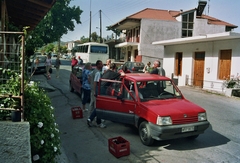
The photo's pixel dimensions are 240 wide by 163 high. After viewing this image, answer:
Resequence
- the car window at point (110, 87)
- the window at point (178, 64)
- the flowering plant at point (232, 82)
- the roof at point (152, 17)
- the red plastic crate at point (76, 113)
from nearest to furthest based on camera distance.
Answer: the car window at point (110, 87) → the red plastic crate at point (76, 113) → the flowering plant at point (232, 82) → the window at point (178, 64) → the roof at point (152, 17)

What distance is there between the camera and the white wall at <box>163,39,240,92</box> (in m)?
14.2

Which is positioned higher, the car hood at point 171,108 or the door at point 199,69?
the door at point 199,69

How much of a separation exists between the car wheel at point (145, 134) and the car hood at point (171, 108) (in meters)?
0.43

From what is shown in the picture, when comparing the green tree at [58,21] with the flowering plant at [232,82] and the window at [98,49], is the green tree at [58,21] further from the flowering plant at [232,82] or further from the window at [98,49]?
the flowering plant at [232,82]

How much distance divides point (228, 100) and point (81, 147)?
9.34 meters

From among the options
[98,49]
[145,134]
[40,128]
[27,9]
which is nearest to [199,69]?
[27,9]

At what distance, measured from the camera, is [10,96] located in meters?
3.33

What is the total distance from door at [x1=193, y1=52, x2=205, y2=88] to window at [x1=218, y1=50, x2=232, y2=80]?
5.64 feet

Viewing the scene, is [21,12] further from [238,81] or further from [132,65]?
[132,65]

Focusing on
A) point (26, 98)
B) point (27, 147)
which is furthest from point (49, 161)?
point (26, 98)

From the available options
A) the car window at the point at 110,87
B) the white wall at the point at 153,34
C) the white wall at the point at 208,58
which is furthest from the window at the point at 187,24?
the car window at the point at 110,87

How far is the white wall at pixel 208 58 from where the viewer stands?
14188 millimetres

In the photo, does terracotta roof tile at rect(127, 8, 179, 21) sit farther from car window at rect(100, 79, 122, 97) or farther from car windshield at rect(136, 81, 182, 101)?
car windshield at rect(136, 81, 182, 101)

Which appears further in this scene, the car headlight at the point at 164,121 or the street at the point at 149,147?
the car headlight at the point at 164,121
